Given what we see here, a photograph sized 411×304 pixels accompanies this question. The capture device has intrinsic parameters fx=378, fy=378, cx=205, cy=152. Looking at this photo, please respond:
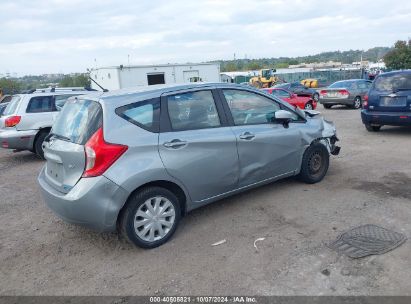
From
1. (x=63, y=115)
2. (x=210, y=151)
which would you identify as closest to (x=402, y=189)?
(x=210, y=151)

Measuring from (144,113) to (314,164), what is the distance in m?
2.99

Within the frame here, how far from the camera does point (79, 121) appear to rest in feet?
13.1

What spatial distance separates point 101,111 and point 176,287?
1.85 m

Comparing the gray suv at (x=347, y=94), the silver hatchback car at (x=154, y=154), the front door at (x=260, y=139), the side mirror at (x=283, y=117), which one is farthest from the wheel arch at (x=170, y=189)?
the gray suv at (x=347, y=94)

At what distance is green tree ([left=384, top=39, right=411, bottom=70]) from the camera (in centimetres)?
5075

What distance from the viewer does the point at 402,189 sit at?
17.6 ft

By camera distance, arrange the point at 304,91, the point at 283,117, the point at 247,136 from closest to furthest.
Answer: the point at 247,136, the point at 283,117, the point at 304,91

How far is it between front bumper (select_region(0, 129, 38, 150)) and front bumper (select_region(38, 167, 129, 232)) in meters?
5.66

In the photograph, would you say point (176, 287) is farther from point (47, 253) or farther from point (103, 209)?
point (47, 253)

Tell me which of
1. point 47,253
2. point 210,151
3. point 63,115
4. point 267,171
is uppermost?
point 63,115

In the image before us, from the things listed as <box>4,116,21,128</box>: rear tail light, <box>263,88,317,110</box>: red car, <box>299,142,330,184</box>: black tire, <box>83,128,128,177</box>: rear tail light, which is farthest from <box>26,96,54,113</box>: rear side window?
<box>263,88,317,110</box>: red car

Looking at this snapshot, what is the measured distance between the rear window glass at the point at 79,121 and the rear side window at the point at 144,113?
0.82 feet

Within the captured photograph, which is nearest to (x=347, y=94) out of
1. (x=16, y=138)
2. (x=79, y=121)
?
(x=16, y=138)

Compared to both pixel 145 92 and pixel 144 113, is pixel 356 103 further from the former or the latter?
pixel 144 113
